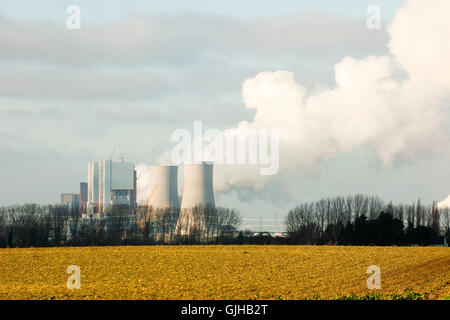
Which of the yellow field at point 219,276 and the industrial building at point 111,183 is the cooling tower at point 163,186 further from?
the yellow field at point 219,276

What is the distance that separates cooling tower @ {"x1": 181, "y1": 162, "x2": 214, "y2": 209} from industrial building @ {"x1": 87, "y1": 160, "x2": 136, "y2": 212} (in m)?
73.7

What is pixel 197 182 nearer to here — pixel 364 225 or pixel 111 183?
pixel 364 225

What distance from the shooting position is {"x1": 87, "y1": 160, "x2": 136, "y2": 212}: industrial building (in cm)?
16950

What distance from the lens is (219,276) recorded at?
97.6 feet

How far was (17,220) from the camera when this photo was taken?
96.7 m

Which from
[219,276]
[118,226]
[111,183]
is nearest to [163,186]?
[118,226]

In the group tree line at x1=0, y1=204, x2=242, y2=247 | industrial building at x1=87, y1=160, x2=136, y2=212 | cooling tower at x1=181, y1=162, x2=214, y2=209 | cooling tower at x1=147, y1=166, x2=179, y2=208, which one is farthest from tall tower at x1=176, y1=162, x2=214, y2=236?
industrial building at x1=87, y1=160, x2=136, y2=212

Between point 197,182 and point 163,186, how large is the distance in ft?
64.6

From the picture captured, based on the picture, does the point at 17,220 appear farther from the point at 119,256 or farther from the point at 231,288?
the point at 231,288

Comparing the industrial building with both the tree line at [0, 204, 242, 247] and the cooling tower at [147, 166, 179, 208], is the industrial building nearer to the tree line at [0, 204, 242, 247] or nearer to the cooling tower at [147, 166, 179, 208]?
the tree line at [0, 204, 242, 247]

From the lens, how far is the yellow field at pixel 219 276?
22.4 m

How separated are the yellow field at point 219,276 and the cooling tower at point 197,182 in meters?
43.0
